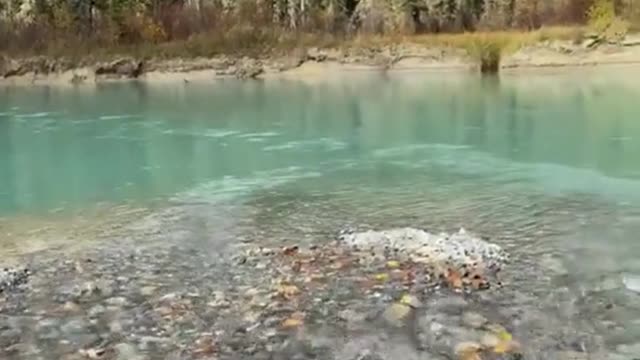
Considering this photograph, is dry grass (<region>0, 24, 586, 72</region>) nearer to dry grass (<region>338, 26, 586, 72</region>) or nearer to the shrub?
dry grass (<region>338, 26, 586, 72</region>)

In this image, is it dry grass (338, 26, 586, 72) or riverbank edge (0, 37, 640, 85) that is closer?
dry grass (338, 26, 586, 72)

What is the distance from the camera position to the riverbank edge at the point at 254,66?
165 ft

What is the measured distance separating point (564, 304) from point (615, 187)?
24.7 feet

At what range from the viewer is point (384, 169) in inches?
771

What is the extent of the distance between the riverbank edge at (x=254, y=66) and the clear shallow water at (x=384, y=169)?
1072 centimetres

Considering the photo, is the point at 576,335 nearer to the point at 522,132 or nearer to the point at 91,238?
the point at 91,238

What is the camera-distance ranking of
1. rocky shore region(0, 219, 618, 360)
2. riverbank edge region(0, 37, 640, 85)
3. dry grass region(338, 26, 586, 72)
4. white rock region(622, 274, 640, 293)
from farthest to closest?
1. riverbank edge region(0, 37, 640, 85)
2. dry grass region(338, 26, 586, 72)
3. white rock region(622, 274, 640, 293)
4. rocky shore region(0, 219, 618, 360)

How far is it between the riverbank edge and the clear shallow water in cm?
1072

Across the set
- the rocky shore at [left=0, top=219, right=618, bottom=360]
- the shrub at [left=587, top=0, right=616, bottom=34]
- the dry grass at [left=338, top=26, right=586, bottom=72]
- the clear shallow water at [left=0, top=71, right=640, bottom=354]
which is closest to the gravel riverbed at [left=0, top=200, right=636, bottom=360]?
the rocky shore at [left=0, top=219, right=618, bottom=360]

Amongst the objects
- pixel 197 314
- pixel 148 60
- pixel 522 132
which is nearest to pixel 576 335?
pixel 197 314

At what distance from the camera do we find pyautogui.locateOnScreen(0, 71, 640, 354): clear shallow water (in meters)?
12.0

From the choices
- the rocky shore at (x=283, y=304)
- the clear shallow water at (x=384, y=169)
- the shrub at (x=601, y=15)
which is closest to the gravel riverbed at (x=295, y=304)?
the rocky shore at (x=283, y=304)

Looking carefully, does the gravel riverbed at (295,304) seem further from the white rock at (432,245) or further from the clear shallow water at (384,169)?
the clear shallow water at (384,169)

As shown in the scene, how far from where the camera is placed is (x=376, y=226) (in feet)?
44.7
